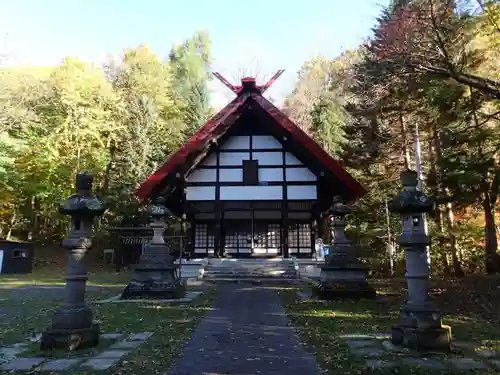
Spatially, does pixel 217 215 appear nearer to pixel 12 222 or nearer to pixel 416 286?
pixel 416 286

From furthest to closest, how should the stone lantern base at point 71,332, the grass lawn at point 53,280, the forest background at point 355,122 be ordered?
the grass lawn at point 53,280 < the forest background at point 355,122 < the stone lantern base at point 71,332

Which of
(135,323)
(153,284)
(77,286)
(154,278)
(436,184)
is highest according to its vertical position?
(436,184)

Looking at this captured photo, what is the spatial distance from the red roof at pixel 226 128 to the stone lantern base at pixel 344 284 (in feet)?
17.3

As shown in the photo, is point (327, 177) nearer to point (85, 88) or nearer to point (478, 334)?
point (478, 334)

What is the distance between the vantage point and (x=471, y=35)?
29.7 ft

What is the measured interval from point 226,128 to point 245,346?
11914 mm

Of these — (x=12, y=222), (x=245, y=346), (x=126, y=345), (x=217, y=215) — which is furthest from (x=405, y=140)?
(x=12, y=222)

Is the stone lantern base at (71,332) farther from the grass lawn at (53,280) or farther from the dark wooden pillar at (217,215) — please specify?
the dark wooden pillar at (217,215)

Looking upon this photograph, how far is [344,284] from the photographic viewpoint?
32.3 ft

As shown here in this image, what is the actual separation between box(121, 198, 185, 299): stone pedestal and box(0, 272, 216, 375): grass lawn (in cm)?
80

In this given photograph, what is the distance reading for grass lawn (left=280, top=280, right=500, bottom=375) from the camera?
448 cm

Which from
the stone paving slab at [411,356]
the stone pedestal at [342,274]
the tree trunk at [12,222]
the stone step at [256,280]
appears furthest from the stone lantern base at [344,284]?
the tree trunk at [12,222]

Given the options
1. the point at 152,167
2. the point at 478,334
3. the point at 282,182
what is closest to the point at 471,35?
the point at 478,334

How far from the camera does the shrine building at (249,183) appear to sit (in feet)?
51.4
